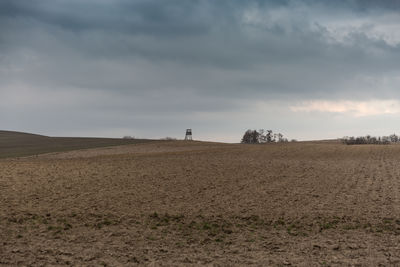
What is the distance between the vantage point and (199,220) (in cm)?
1308

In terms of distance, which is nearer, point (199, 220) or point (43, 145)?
point (199, 220)

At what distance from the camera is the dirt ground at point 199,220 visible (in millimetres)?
9375

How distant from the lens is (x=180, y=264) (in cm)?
876

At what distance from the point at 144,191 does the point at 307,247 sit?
1053 cm

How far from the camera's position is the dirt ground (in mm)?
9375

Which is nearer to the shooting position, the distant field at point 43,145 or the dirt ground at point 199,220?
the dirt ground at point 199,220

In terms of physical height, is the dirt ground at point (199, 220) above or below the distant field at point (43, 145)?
below

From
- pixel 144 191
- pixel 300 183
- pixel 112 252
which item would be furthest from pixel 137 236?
pixel 300 183

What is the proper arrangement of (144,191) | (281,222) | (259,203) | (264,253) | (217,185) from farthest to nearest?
(217,185)
(144,191)
(259,203)
(281,222)
(264,253)

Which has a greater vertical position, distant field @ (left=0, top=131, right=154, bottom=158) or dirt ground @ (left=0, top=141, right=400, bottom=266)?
distant field @ (left=0, top=131, right=154, bottom=158)

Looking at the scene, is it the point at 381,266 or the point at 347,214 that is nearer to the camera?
the point at 381,266

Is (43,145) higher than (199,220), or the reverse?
(43,145)

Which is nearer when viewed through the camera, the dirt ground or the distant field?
the dirt ground

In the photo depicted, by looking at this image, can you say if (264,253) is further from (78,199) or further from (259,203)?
(78,199)
